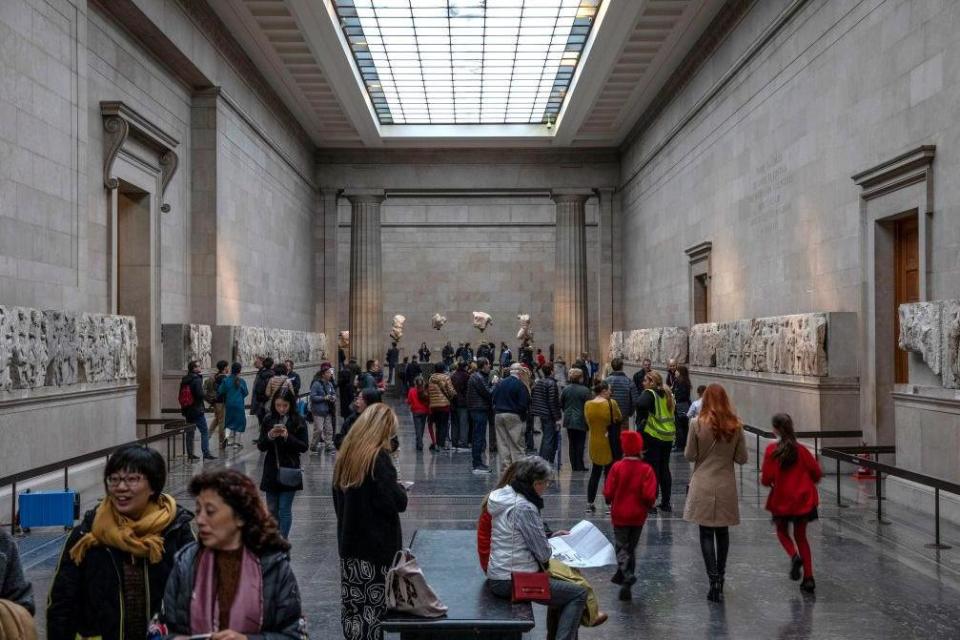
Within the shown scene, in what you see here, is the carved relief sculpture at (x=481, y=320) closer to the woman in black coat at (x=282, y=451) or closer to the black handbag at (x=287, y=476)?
the woman in black coat at (x=282, y=451)

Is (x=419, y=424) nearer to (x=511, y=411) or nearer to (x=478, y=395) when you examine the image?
(x=478, y=395)

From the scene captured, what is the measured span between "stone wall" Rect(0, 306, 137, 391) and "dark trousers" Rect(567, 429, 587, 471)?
262 inches

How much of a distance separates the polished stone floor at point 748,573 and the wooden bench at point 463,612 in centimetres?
29

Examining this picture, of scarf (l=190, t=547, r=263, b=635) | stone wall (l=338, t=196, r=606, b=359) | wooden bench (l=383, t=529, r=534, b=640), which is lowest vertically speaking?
wooden bench (l=383, t=529, r=534, b=640)

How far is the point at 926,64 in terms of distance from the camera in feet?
37.1

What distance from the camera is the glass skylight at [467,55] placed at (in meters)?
21.4

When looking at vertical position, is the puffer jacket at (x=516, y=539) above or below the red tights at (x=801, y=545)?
above

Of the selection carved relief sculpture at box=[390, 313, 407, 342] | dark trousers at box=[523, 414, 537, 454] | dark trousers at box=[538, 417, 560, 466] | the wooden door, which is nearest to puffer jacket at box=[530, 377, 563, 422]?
dark trousers at box=[538, 417, 560, 466]

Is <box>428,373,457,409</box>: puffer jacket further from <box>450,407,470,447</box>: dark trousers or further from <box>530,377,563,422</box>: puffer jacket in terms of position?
<box>530,377,563,422</box>: puffer jacket

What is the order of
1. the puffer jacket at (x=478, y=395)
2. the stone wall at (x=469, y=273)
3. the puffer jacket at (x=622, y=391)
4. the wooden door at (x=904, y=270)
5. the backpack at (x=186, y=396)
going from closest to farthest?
the wooden door at (x=904, y=270) < the puffer jacket at (x=622, y=391) < the puffer jacket at (x=478, y=395) < the backpack at (x=186, y=396) < the stone wall at (x=469, y=273)

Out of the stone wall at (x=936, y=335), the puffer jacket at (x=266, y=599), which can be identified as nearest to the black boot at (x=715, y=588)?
the stone wall at (x=936, y=335)

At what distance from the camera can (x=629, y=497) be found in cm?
730

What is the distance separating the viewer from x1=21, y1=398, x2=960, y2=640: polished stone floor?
6.52m

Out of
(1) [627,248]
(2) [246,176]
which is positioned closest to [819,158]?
(2) [246,176]
